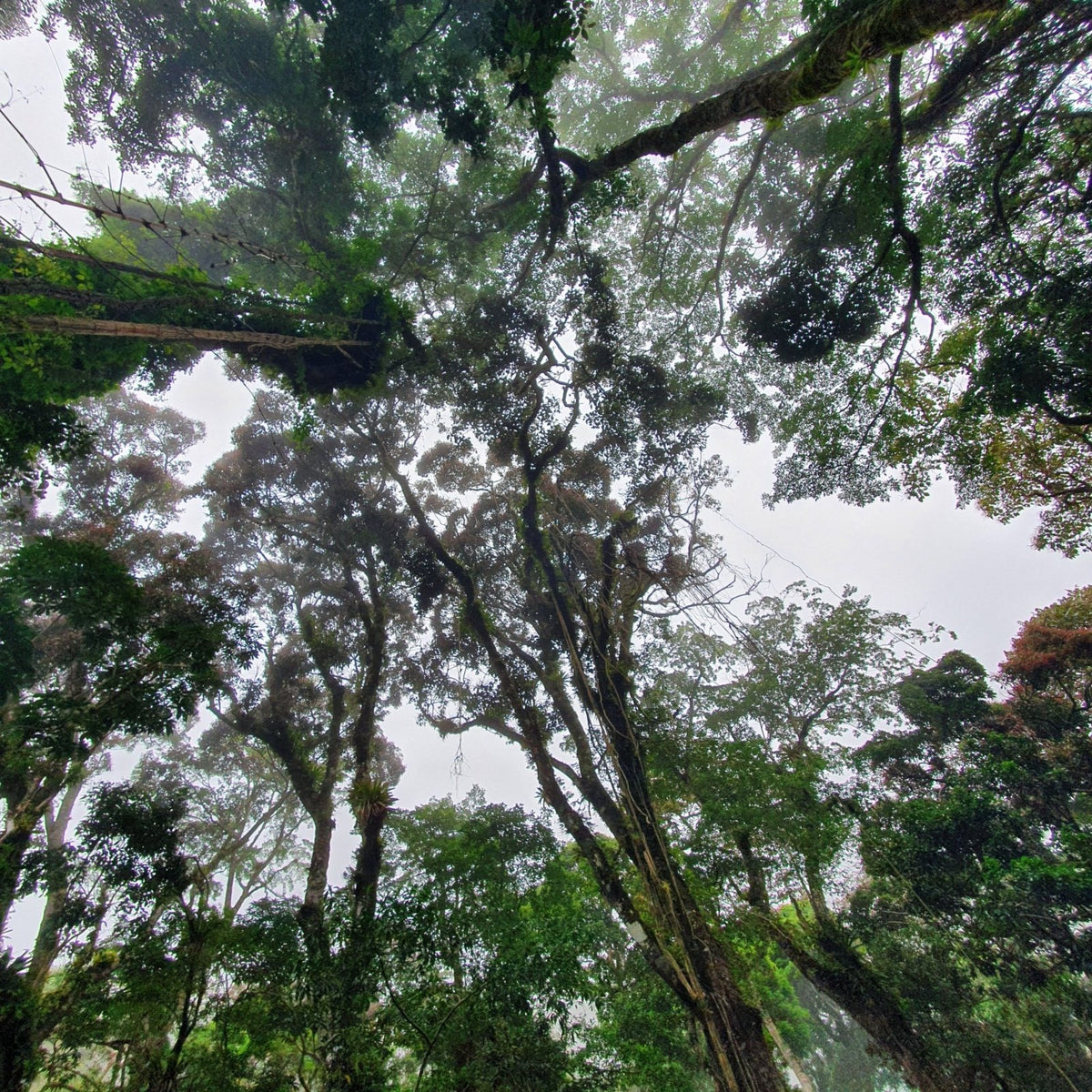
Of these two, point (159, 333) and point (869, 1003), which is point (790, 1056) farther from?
point (159, 333)

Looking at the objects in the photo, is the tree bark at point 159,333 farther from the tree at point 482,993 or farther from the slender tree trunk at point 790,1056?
the slender tree trunk at point 790,1056

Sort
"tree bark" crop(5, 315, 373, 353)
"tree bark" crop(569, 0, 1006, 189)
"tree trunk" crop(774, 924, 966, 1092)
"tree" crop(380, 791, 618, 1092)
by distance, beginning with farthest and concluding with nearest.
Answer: "tree trunk" crop(774, 924, 966, 1092) → "tree" crop(380, 791, 618, 1092) → "tree bark" crop(5, 315, 373, 353) → "tree bark" crop(569, 0, 1006, 189)

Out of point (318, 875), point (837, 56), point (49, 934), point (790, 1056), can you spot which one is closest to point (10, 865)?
point (49, 934)

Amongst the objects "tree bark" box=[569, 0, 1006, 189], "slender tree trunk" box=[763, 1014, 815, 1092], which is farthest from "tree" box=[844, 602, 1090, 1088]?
"tree bark" box=[569, 0, 1006, 189]

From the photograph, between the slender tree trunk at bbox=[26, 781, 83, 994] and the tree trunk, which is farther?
the tree trunk

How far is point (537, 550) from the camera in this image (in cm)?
832

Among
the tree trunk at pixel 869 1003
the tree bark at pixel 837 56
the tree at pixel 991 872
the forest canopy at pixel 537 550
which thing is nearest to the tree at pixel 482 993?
the forest canopy at pixel 537 550

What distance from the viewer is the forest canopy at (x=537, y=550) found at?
17.1ft

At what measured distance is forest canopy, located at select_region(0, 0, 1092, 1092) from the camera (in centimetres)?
522

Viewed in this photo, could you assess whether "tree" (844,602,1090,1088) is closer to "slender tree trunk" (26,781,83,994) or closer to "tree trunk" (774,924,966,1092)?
"tree trunk" (774,924,966,1092)

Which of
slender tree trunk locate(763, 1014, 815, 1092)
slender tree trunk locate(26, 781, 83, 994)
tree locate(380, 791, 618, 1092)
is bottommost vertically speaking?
slender tree trunk locate(763, 1014, 815, 1092)

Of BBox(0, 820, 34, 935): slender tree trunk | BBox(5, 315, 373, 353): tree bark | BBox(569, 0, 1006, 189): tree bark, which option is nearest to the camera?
BBox(569, 0, 1006, 189): tree bark

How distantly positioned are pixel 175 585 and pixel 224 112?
9211mm

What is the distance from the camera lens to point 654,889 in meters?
4.74
